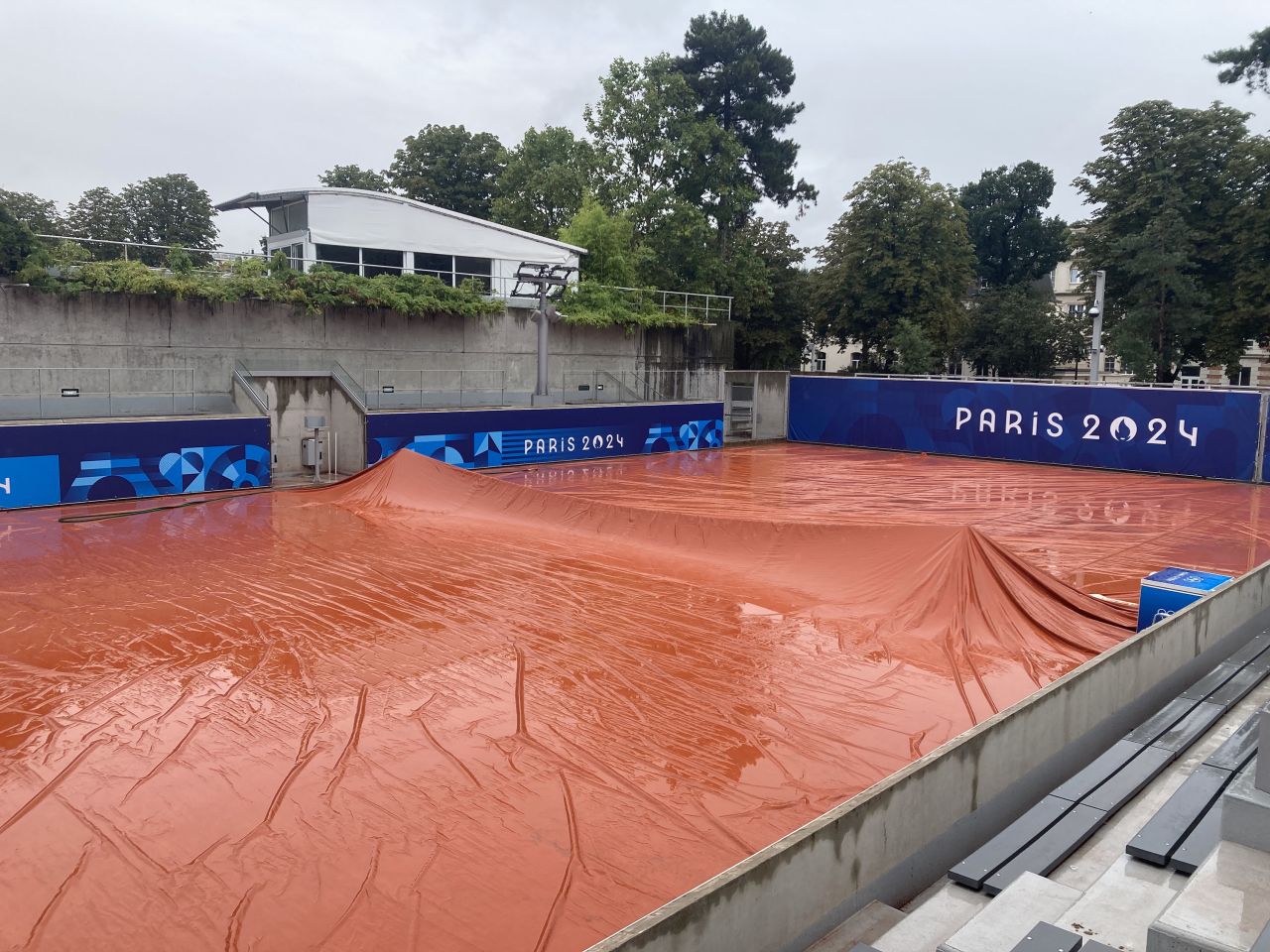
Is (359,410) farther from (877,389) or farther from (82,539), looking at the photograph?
(877,389)

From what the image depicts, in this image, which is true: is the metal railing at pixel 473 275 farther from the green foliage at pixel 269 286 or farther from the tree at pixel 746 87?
the tree at pixel 746 87

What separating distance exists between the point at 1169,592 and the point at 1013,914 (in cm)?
685

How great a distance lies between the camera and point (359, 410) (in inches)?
911

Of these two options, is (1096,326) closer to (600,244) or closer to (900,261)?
(900,261)

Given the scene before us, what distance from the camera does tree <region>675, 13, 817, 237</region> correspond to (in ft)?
150

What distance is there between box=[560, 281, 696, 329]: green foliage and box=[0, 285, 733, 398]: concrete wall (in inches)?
20.4

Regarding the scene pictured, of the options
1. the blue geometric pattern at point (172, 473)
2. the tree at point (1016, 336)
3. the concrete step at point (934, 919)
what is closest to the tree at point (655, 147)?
the tree at point (1016, 336)

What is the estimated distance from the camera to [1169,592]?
10195 mm

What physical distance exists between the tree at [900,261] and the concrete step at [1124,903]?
34713 millimetres

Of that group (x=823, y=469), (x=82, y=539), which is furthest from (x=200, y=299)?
(x=823, y=469)

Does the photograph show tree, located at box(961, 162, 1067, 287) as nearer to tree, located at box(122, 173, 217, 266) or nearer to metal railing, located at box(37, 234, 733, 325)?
metal railing, located at box(37, 234, 733, 325)

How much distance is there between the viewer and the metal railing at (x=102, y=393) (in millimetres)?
20734

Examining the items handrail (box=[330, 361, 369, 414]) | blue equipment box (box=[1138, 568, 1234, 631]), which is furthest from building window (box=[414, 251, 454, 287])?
blue equipment box (box=[1138, 568, 1234, 631])

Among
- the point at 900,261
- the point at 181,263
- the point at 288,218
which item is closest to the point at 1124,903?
the point at 181,263
